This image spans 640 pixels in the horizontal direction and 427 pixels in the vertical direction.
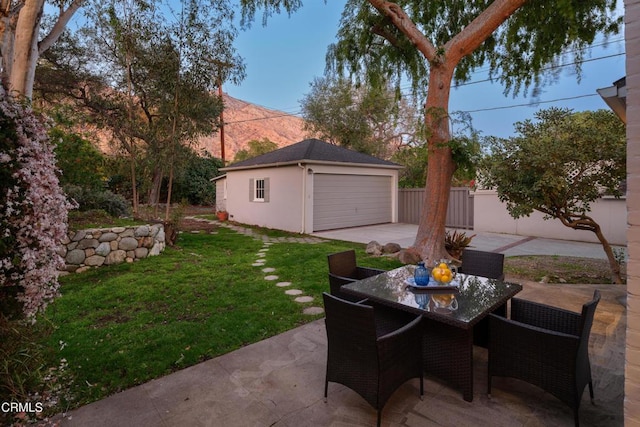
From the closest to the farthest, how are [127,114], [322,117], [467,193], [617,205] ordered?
[617,205] → [127,114] → [467,193] → [322,117]

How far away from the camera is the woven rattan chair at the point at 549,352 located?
80.4 inches

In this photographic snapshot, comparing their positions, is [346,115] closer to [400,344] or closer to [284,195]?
[284,195]

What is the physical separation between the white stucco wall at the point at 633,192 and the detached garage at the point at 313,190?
9.39 meters

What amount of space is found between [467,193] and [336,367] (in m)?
11.5

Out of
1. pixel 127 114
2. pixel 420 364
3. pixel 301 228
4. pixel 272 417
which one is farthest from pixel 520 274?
pixel 127 114

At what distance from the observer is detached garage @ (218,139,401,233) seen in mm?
10977

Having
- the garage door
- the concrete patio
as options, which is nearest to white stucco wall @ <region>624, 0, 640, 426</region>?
the concrete patio

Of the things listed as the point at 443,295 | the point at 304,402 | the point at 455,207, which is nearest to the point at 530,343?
the point at 443,295

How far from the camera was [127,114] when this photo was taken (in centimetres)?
1038

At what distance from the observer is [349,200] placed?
12.3 m

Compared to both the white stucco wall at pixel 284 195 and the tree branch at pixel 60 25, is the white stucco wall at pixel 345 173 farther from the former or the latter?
the tree branch at pixel 60 25

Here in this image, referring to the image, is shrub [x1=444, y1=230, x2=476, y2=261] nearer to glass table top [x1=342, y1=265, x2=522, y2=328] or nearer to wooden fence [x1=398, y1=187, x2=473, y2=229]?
glass table top [x1=342, y1=265, x2=522, y2=328]

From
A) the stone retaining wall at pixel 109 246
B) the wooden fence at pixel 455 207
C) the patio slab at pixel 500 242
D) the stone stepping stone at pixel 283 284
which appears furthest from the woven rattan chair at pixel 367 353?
the wooden fence at pixel 455 207

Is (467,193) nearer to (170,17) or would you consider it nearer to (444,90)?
(444,90)
